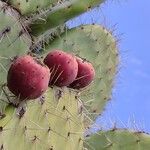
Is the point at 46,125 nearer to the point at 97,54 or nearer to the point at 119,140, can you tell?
the point at 119,140

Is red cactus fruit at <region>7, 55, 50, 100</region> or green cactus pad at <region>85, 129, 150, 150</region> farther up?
green cactus pad at <region>85, 129, 150, 150</region>

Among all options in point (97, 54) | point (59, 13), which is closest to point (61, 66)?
point (59, 13)

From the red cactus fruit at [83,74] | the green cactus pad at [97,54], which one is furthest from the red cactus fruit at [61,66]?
the green cactus pad at [97,54]

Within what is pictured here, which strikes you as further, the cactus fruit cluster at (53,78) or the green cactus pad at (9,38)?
the green cactus pad at (9,38)

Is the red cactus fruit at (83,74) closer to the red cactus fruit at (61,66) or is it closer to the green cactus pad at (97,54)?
the red cactus fruit at (61,66)

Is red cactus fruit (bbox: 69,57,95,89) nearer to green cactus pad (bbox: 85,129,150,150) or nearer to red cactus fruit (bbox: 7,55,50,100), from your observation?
red cactus fruit (bbox: 7,55,50,100)

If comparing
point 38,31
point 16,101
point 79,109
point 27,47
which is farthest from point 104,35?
point 16,101

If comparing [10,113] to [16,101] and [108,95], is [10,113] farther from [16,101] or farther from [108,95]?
[108,95]

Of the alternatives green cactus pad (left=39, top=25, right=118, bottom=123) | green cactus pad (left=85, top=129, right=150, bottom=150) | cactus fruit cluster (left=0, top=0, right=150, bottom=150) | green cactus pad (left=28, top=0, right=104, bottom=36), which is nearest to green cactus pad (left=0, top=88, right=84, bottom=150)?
cactus fruit cluster (left=0, top=0, right=150, bottom=150)
